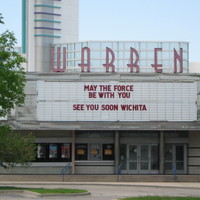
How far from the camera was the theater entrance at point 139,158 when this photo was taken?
5384cm

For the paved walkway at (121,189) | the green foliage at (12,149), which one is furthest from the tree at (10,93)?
the paved walkway at (121,189)

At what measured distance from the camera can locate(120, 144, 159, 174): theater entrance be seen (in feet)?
177

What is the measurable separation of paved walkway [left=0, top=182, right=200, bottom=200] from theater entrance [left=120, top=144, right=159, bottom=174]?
5349 millimetres

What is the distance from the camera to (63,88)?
52.2 meters

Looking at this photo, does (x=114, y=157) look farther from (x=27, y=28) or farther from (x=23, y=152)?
(x=27, y=28)

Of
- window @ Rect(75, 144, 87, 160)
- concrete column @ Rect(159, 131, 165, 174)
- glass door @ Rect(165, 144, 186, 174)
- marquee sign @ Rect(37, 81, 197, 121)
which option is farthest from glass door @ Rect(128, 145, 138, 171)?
window @ Rect(75, 144, 87, 160)

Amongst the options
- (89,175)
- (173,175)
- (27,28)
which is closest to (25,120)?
(89,175)

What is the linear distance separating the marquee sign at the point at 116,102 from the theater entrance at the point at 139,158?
122 inches

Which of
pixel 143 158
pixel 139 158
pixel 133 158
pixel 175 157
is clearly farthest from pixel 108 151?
pixel 175 157

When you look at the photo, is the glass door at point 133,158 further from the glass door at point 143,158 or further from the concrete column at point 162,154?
the concrete column at point 162,154

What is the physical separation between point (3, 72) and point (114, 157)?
696 inches

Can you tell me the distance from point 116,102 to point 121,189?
1086 centimetres

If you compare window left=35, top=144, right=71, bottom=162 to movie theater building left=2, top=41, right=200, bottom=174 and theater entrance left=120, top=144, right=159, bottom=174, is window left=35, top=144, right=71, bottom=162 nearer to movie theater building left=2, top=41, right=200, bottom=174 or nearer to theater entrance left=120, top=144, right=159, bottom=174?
movie theater building left=2, top=41, right=200, bottom=174

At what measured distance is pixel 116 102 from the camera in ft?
171
